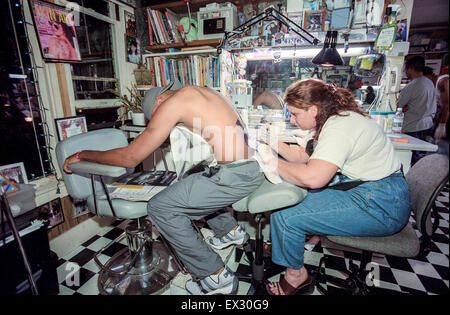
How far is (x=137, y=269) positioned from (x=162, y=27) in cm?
255

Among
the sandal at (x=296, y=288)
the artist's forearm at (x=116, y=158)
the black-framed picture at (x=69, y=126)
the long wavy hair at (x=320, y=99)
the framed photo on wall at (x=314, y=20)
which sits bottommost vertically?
the sandal at (x=296, y=288)

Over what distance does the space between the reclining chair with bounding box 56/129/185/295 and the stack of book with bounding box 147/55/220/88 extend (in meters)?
1.18

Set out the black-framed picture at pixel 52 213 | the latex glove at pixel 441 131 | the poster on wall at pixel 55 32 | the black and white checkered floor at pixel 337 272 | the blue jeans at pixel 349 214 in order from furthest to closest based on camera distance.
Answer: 1. the black-framed picture at pixel 52 213
2. the poster on wall at pixel 55 32
3. the black and white checkered floor at pixel 337 272
4. the blue jeans at pixel 349 214
5. the latex glove at pixel 441 131

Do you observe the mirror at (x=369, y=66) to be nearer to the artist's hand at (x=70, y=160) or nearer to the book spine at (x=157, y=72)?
the book spine at (x=157, y=72)

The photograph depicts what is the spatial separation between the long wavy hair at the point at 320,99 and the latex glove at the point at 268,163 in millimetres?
339

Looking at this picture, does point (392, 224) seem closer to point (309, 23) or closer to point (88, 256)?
point (309, 23)

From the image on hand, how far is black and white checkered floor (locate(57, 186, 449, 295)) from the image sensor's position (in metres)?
1.64

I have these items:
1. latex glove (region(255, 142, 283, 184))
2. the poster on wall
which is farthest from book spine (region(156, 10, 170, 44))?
latex glove (region(255, 142, 283, 184))

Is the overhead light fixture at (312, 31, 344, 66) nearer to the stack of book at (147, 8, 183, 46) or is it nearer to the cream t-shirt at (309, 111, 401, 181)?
the cream t-shirt at (309, 111, 401, 181)

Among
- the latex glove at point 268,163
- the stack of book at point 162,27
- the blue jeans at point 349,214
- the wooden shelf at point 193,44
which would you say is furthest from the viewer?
the stack of book at point 162,27

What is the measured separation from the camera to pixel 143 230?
1752 mm

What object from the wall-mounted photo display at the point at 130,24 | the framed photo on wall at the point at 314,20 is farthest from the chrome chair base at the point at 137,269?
the framed photo on wall at the point at 314,20

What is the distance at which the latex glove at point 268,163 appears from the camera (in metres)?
1.34
